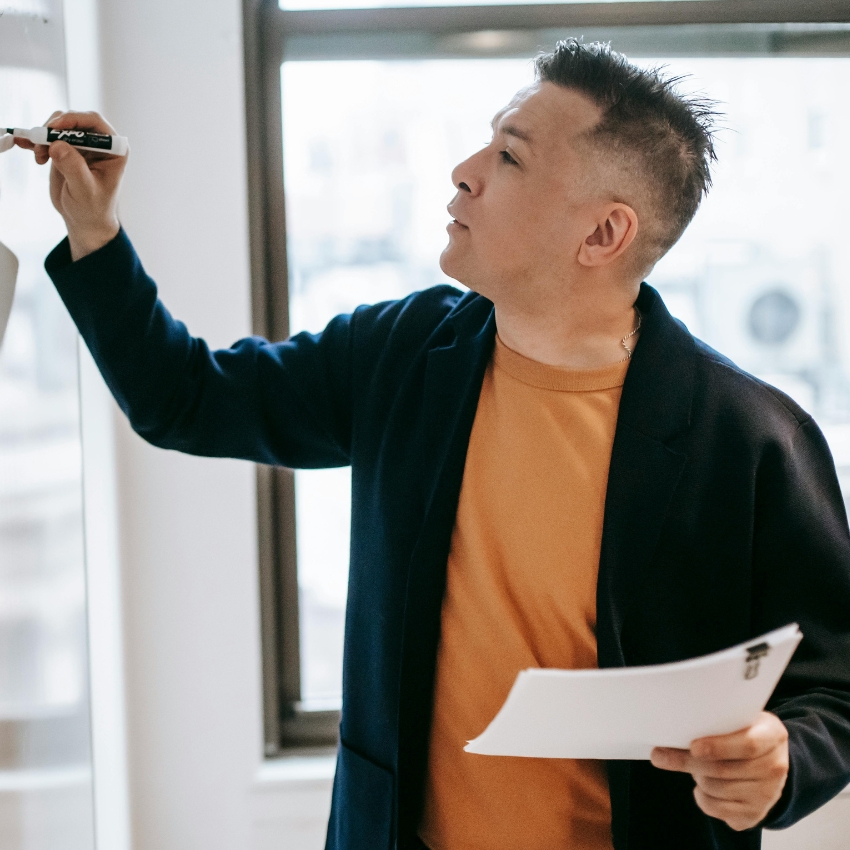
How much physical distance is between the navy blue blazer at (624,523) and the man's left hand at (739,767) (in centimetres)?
7

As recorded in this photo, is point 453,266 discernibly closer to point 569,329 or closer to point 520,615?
point 569,329

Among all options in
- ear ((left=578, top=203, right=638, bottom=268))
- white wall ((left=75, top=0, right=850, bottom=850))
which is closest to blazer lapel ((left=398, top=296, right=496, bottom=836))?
ear ((left=578, top=203, right=638, bottom=268))

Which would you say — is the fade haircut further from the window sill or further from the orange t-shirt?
the window sill

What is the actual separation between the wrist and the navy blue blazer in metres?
0.01

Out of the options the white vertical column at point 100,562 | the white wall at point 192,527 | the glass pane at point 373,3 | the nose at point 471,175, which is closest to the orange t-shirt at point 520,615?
the nose at point 471,175

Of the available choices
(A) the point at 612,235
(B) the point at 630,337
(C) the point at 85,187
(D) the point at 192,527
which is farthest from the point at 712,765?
A: (D) the point at 192,527

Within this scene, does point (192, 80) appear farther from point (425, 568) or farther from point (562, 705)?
point (562, 705)

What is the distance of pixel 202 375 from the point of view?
1050 mm

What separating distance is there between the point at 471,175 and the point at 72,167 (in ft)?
1.56

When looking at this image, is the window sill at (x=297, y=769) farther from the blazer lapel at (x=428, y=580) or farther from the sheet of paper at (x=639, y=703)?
the sheet of paper at (x=639, y=703)

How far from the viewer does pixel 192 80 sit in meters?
1.56

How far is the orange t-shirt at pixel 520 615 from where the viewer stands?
946mm

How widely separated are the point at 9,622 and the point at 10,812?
7.1 inches

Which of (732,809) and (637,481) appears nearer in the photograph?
(732,809)
